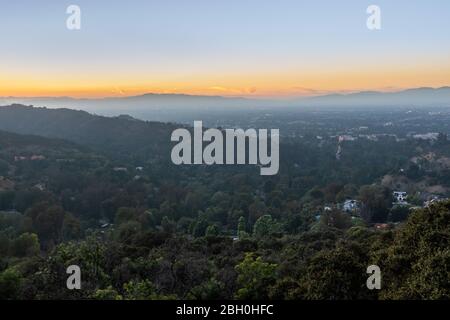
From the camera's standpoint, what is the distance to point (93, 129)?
82.7m

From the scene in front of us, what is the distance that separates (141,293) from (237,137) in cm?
3873

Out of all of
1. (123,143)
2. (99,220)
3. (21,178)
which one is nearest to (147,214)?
(99,220)

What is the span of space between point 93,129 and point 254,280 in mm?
78865

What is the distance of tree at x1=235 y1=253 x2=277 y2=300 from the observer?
831 centimetres

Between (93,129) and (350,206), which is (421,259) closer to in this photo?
(350,206)

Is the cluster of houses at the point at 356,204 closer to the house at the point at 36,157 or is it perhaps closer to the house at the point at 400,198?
the house at the point at 400,198

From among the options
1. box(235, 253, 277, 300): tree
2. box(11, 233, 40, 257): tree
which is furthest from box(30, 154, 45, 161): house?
box(235, 253, 277, 300): tree

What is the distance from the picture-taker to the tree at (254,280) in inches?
327

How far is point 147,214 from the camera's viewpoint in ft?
113

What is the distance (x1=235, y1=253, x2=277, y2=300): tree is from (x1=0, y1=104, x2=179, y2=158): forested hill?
57236 millimetres

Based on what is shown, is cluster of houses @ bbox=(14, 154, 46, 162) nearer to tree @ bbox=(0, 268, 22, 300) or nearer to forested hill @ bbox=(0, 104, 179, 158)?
forested hill @ bbox=(0, 104, 179, 158)

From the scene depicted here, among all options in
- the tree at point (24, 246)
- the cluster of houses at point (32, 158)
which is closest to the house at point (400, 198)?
the tree at point (24, 246)
